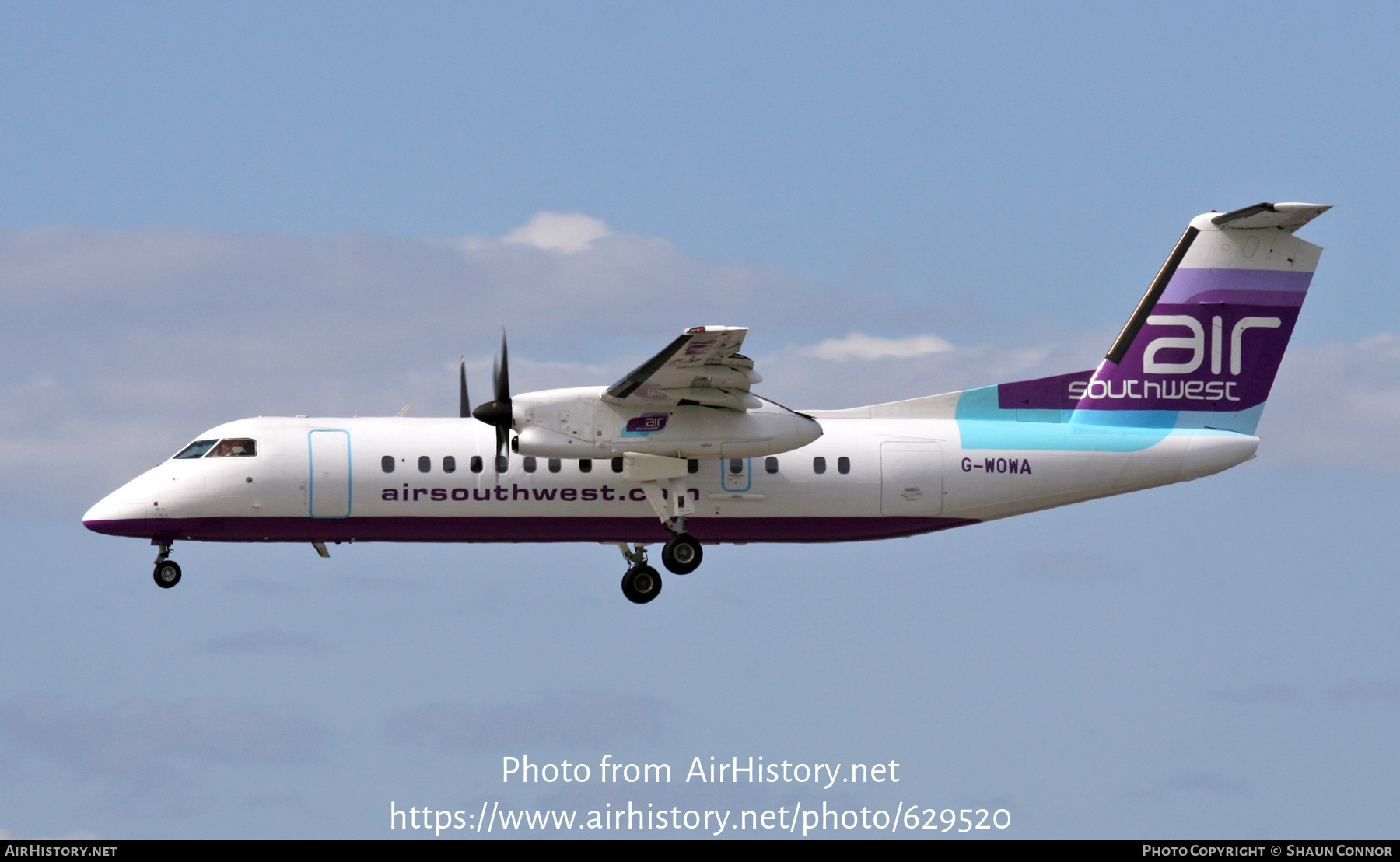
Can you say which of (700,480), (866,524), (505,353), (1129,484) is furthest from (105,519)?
(1129,484)

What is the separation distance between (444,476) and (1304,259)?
1405cm

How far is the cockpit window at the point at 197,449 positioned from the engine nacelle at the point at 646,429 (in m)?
4.89

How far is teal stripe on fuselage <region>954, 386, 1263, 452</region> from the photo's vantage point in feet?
80.8

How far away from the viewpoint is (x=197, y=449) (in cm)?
2370

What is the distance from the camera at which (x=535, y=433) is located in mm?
22266

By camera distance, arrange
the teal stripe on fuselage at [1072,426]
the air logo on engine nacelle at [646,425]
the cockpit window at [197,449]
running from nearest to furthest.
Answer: the air logo on engine nacelle at [646,425], the cockpit window at [197,449], the teal stripe on fuselage at [1072,426]

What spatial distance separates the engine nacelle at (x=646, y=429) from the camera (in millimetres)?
22312

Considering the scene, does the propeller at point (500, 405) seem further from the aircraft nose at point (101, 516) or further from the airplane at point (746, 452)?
the aircraft nose at point (101, 516)

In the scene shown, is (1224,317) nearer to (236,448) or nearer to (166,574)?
(236,448)

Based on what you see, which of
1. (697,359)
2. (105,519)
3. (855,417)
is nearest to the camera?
(697,359)

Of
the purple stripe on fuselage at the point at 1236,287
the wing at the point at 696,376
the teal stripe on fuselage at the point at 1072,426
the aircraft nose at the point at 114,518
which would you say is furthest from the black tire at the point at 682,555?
the purple stripe on fuselage at the point at 1236,287

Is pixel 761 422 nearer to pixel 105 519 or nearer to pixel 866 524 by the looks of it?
pixel 866 524

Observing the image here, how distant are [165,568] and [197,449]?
5.98ft

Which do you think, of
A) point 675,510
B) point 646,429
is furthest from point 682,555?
point 646,429
